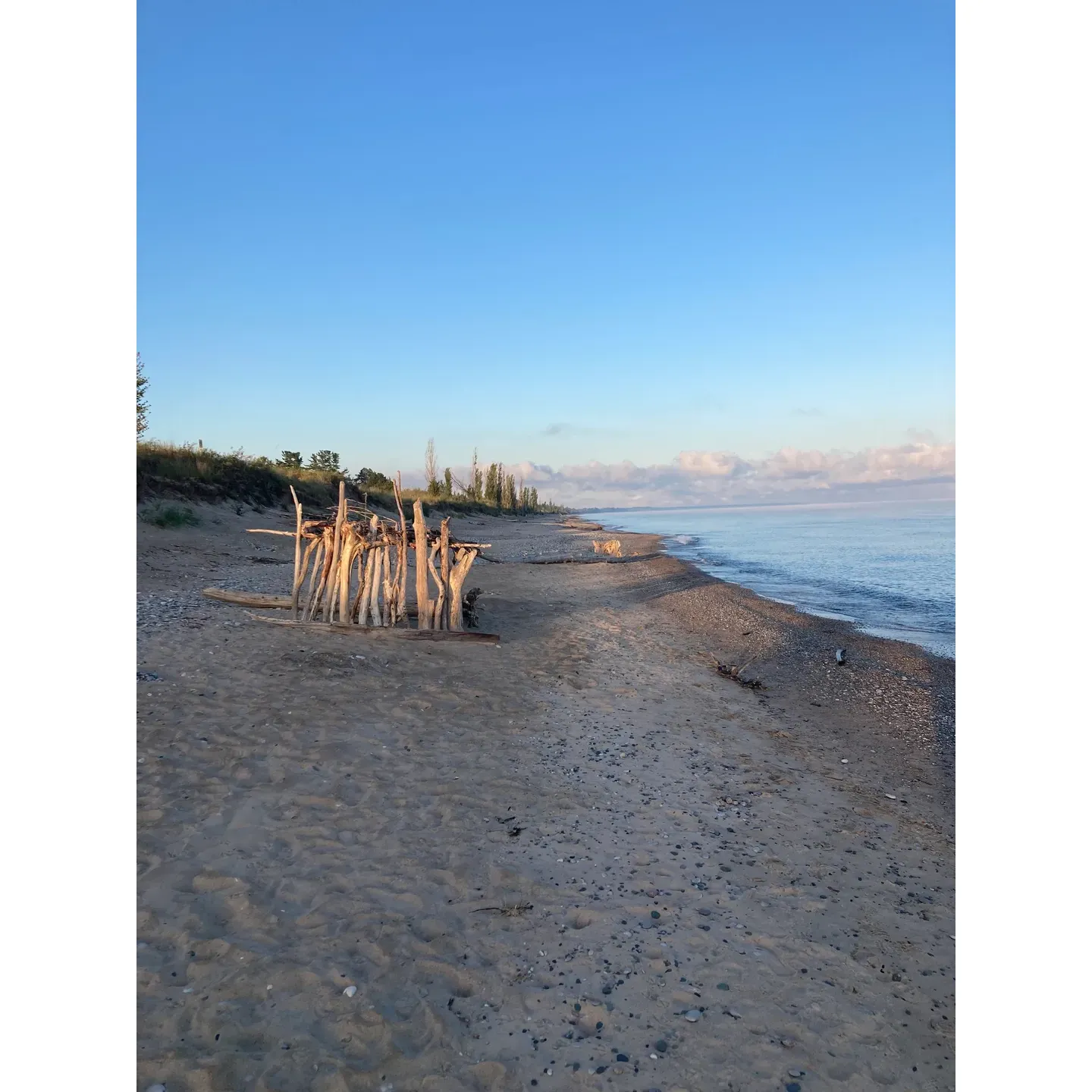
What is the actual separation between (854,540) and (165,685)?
3721cm

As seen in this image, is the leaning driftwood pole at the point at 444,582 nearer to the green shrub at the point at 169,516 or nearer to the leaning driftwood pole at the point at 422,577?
the leaning driftwood pole at the point at 422,577

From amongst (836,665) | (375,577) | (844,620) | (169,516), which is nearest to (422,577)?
(375,577)

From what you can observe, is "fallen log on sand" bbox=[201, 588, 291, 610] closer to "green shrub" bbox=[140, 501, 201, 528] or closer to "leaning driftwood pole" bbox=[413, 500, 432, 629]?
"leaning driftwood pole" bbox=[413, 500, 432, 629]

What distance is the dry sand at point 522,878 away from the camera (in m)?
2.56

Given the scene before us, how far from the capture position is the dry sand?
8.39 ft

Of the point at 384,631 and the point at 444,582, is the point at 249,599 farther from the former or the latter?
the point at 444,582

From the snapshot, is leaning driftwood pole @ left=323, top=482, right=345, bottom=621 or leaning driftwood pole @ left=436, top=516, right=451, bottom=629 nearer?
leaning driftwood pole @ left=323, top=482, right=345, bottom=621

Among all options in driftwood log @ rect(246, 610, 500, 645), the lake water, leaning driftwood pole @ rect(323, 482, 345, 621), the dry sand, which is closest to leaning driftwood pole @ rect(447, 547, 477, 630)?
driftwood log @ rect(246, 610, 500, 645)

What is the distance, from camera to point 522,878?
12.1 ft

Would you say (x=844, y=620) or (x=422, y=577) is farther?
(x=844, y=620)
